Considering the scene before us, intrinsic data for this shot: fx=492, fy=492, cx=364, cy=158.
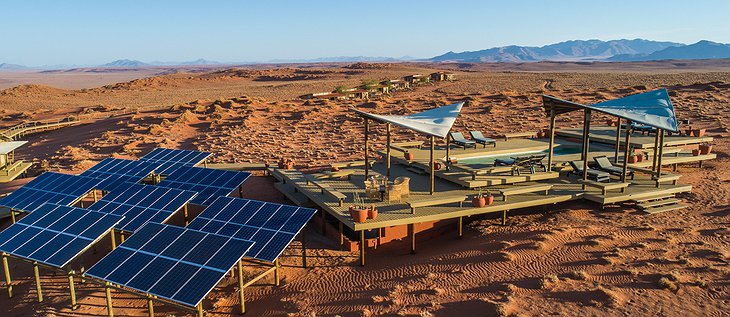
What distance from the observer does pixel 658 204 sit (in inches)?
620

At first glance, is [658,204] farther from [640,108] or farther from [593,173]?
[640,108]

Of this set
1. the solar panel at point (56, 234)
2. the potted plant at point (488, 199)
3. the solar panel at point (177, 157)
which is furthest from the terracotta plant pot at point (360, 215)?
the solar panel at point (177, 157)

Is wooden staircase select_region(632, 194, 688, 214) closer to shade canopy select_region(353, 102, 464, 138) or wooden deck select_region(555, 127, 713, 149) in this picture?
wooden deck select_region(555, 127, 713, 149)

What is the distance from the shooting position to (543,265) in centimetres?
1197

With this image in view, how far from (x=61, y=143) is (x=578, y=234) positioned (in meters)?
36.4

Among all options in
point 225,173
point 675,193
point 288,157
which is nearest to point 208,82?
point 288,157

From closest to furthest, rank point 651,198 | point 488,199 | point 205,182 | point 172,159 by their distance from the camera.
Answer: point 488,199, point 651,198, point 205,182, point 172,159

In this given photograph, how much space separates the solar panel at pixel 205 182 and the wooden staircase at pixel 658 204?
1300 cm

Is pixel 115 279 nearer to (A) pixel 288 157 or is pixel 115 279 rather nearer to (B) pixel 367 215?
(B) pixel 367 215

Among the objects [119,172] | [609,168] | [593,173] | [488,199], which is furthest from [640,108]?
[119,172]

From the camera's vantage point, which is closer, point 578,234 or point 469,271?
point 469,271

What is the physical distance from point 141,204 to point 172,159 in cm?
655

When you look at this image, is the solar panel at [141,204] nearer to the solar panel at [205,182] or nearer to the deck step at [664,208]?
the solar panel at [205,182]

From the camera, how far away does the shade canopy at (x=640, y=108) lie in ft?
51.2
